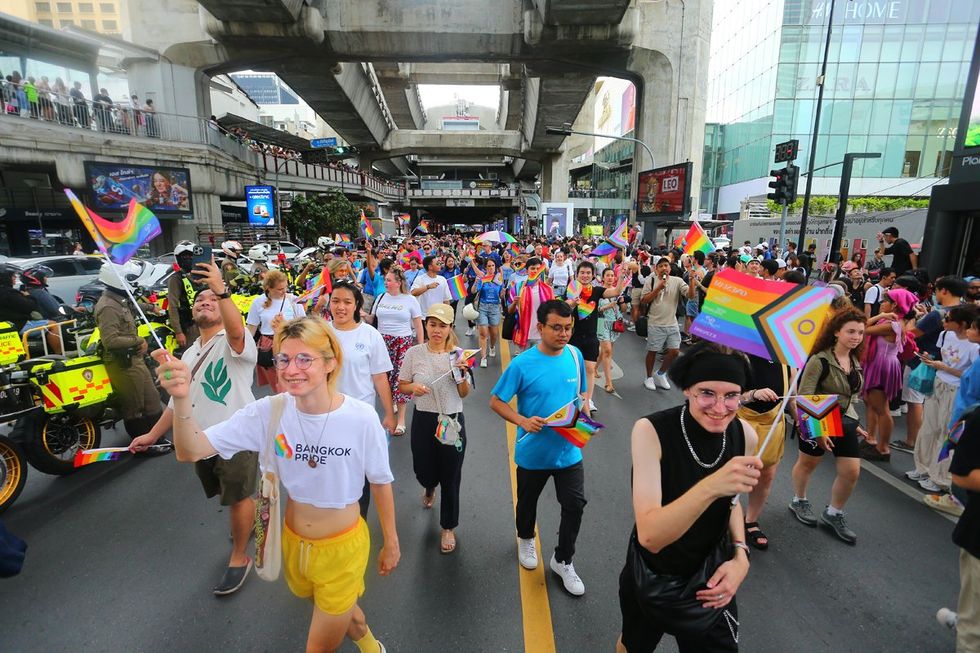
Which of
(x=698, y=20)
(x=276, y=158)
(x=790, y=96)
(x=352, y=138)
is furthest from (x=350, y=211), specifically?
(x=790, y=96)

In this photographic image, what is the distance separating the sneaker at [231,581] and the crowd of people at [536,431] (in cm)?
1

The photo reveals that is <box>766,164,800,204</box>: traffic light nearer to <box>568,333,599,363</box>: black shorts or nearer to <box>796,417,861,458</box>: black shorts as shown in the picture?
<box>568,333,599,363</box>: black shorts

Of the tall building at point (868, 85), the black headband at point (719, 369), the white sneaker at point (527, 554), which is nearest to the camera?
the black headband at point (719, 369)

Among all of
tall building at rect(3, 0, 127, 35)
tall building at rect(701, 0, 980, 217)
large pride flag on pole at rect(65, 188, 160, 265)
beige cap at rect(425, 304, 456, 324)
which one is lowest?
beige cap at rect(425, 304, 456, 324)

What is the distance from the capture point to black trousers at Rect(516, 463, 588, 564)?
10.3 ft

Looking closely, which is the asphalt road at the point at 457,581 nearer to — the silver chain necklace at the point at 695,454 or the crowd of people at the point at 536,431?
the crowd of people at the point at 536,431

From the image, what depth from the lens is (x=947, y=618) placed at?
2.87 meters

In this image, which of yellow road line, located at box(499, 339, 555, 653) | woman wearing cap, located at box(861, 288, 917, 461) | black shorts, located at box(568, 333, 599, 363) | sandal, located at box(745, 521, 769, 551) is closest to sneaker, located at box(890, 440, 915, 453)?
woman wearing cap, located at box(861, 288, 917, 461)

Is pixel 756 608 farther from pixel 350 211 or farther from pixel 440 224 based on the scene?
pixel 440 224

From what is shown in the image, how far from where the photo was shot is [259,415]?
2266 millimetres

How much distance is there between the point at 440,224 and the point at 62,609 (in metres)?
101

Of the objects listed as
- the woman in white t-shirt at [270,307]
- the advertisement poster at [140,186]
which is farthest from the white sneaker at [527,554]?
the advertisement poster at [140,186]

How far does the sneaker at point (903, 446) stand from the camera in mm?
5309

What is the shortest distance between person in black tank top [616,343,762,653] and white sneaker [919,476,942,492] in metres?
3.81
